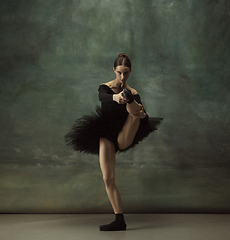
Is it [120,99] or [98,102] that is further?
[98,102]

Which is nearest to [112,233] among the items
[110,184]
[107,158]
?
[110,184]

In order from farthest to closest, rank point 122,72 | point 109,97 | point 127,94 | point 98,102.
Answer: point 98,102 < point 122,72 < point 109,97 < point 127,94

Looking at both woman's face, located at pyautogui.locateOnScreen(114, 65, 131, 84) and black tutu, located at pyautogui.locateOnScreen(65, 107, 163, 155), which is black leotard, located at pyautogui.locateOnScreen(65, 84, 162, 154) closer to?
black tutu, located at pyautogui.locateOnScreen(65, 107, 163, 155)

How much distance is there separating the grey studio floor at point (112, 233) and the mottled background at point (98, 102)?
0.74 ft

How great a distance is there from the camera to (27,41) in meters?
3.61

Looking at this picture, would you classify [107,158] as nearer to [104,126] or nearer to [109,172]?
[109,172]

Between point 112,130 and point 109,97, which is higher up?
point 109,97

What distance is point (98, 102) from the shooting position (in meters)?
3.60

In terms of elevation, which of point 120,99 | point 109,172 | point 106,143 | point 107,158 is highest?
point 120,99

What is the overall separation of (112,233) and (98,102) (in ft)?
5.26

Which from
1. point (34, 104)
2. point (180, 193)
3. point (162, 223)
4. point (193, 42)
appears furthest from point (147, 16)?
point (162, 223)

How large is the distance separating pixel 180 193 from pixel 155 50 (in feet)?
5.80

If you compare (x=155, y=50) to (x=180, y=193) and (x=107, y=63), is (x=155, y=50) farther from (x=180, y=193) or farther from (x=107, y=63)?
Result: (x=180, y=193)

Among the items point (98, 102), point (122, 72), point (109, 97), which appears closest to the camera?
point (109, 97)
